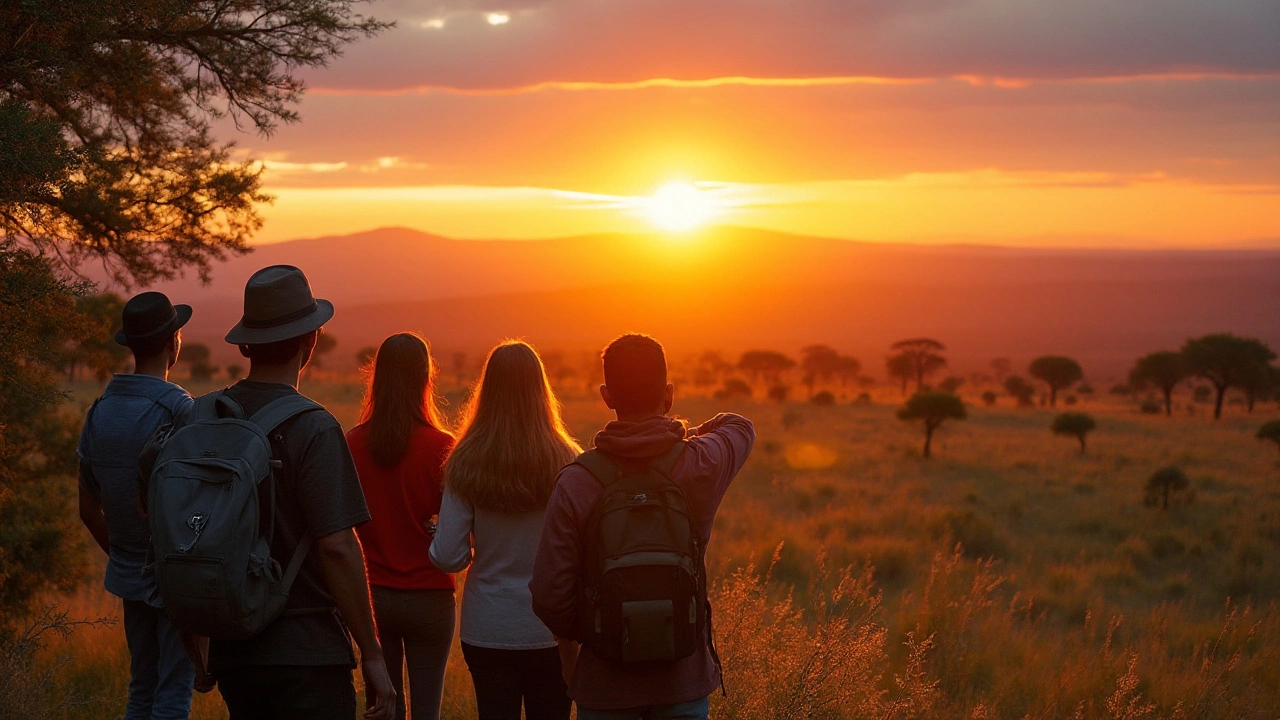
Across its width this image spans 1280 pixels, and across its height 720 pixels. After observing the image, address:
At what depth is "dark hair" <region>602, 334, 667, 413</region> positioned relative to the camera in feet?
10.8

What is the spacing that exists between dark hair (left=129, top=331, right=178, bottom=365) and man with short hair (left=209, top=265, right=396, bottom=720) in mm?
1256

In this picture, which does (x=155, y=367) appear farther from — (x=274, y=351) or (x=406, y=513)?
(x=274, y=351)

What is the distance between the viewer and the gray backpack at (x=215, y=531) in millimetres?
2867

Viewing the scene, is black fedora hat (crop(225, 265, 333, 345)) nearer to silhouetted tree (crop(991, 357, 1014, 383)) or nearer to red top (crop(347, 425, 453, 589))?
red top (crop(347, 425, 453, 589))

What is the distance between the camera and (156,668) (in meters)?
4.35

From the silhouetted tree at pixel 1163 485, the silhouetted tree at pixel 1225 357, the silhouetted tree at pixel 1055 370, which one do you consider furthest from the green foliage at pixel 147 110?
the silhouetted tree at pixel 1055 370

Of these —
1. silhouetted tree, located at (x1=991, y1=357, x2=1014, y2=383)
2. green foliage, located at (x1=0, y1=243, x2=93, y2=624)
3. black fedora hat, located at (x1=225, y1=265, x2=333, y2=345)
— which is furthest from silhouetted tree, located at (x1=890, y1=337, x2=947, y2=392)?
black fedora hat, located at (x1=225, y1=265, x2=333, y2=345)

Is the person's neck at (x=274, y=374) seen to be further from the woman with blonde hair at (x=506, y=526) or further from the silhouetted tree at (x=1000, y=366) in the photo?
the silhouetted tree at (x=1000, y=366)

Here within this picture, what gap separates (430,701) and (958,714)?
394 cm

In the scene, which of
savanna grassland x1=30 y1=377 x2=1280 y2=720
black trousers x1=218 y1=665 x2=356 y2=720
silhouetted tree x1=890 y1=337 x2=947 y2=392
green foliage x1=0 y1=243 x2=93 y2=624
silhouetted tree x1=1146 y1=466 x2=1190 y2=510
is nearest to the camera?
black trousers x1=218 y1=665 x2=356 y2=720

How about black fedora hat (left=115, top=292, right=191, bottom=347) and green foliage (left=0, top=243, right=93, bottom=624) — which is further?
green foliage (left=0, top=243, right=93, bottom=624)

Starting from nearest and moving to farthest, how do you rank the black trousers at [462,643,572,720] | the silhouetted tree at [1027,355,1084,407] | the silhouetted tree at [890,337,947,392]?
the black trousers at [462,643,572,720], the silhouetted tree at [1027,355,1084,407], the silhouetted tree at [890,337,947,392]

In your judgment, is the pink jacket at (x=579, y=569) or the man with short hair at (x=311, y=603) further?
the pink jacket at (x=579, y=569)

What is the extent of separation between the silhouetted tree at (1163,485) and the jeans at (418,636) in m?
18.5
